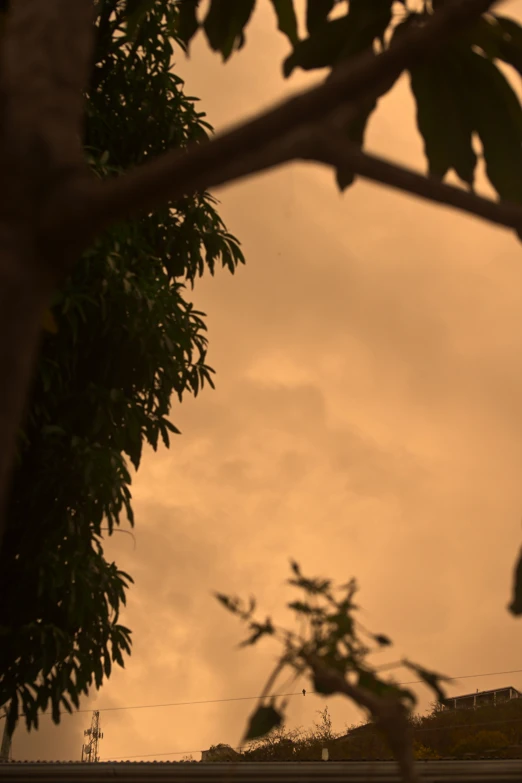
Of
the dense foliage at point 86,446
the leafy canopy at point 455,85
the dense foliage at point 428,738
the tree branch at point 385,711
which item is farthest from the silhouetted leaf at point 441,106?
the dense foliage at point 428,738

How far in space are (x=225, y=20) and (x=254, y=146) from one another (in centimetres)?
128

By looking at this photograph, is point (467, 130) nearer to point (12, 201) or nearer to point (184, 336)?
point (12, 201)

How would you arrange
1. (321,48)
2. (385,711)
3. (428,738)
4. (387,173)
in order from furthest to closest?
(428,738)
(321,48)
(385,711)
(387,173)

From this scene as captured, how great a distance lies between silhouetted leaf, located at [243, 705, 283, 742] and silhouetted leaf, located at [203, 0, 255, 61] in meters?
1.52

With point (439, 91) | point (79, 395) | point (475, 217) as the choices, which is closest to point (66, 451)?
point (79, 395)

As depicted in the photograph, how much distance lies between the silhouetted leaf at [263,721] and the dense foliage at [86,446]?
19.6 feet

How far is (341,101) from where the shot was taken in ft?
2.68

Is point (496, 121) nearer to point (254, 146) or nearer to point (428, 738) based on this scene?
point (254, 146)

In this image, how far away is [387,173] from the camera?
860 millimetres

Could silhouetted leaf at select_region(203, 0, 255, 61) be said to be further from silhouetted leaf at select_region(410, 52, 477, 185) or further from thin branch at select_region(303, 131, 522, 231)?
thin branch at select_region(303, 131, 522, 231)

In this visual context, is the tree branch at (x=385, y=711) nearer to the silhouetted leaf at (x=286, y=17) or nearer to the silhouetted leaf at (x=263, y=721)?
the silhouetted leaf at (x=263, y=721)

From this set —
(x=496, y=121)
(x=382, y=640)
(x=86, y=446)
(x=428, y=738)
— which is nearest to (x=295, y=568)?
(x=382, y=640)

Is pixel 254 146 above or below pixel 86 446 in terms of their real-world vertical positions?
below

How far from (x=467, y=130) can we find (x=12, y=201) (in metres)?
1.22
